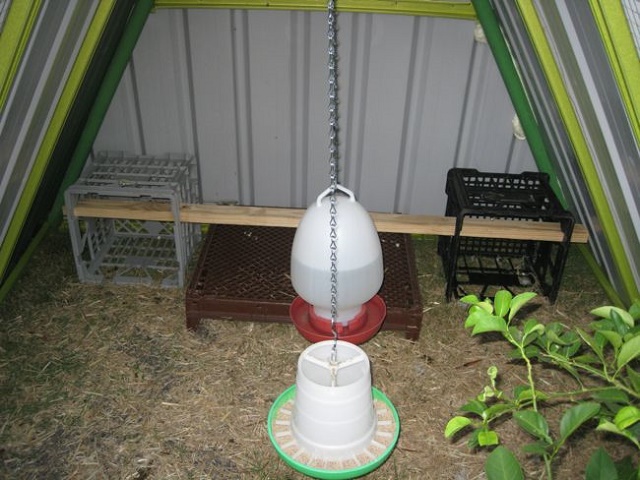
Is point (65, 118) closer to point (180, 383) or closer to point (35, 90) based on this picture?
point (35, 90)

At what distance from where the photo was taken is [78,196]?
307 cm

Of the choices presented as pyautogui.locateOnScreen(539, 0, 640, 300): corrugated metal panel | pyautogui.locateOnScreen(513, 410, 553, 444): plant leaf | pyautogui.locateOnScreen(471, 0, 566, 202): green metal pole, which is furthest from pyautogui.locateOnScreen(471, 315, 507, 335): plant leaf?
pyautogui.locateOnScreen(471, 0, 566, 202): green metal pole

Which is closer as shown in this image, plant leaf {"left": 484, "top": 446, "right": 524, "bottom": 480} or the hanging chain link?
plant leaf {"left": 484, "top": 446, "right": 524, "bottom": 480}

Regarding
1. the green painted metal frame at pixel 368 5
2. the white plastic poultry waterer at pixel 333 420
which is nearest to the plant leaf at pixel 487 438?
the white plastic poultry waterer at pixel 333 420

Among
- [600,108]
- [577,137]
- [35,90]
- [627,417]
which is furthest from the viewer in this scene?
[577,137]

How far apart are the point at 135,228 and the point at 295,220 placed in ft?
3.91

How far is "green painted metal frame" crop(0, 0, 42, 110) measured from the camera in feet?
5.22

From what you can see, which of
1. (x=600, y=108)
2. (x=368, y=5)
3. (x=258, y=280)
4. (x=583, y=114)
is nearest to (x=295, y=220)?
(x=258, y=280)

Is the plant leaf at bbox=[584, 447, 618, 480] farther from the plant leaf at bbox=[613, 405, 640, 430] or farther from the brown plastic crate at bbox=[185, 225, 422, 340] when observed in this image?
the brown plastic crate at bbox=[185, 225, 422, 340]

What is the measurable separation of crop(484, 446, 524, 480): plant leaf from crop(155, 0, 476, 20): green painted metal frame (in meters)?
2.58

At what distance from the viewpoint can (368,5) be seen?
297 centimetres

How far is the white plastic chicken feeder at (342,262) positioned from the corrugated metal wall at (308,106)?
1.92 m

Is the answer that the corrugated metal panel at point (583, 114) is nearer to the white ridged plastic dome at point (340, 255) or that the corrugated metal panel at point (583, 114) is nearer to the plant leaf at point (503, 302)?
the white ridged plastic dome at point (340, 255)

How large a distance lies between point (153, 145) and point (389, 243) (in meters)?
1.48
